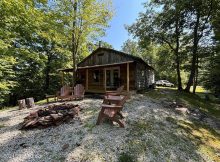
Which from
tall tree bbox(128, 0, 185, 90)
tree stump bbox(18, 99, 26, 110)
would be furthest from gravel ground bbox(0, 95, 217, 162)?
tall tree bbox(128, 0, 185, 90)

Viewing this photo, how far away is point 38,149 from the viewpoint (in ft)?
14.3

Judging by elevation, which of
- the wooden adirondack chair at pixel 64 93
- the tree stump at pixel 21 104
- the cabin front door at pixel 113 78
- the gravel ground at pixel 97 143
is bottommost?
the gravel ground at pixel 97 143

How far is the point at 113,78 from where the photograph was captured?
48.3ft

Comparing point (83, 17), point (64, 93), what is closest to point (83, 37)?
point (83, 17)

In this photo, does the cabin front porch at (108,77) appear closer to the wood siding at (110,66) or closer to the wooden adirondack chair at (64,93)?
the wood siding at (110,66)

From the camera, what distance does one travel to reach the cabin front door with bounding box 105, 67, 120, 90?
14223mm

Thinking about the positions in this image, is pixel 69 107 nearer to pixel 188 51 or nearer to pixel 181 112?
pixel 181 112

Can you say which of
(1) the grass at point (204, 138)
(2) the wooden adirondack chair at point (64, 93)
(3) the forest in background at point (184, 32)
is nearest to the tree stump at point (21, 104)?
(2) the wooden adirondack chair at point (64, 93)

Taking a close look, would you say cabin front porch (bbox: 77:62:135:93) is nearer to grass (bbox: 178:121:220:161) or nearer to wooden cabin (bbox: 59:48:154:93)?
wooden cabin (bbox: 59:48:154:93)

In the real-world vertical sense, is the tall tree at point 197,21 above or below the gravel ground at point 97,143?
above

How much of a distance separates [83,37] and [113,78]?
441 centimetres

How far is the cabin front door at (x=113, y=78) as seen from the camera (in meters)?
14.2

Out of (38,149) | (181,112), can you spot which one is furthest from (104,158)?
(181,112)

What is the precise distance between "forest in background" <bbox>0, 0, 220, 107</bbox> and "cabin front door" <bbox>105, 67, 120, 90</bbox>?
10.6ft
